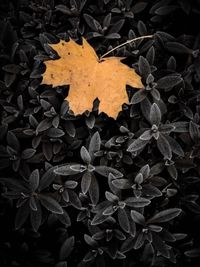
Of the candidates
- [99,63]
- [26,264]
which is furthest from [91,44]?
[26,264]

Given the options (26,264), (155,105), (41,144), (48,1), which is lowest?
(26,264)

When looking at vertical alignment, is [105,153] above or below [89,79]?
below

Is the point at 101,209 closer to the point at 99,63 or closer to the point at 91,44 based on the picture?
the point at 99,63
